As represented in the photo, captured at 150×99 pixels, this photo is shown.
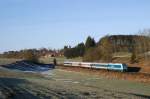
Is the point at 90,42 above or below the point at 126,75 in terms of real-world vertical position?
above

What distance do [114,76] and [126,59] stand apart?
4100 centimetres

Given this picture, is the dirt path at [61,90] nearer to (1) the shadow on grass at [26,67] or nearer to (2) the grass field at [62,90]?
(2) the grass field at [62,90]

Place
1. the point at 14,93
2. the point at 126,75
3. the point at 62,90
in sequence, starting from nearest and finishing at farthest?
the point at 14,93, the point at 62,90, the point at 126,75

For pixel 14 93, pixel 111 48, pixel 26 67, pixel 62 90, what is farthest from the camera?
pixel 111 48

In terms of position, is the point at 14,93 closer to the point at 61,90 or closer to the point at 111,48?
the point at 61,90

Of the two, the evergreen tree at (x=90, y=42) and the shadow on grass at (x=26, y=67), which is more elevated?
the evergreen tree at (x=90, y=42)

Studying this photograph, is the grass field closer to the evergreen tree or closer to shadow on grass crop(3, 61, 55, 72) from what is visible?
shadow on grass crop(3, 61, 55, 72)

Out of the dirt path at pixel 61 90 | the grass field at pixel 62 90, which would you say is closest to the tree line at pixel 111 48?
the grass field at pixel 62 90

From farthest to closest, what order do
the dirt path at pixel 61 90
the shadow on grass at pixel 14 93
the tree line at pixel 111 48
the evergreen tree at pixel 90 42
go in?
1. the evergreen tree at pixel 90 42
2. the tree line at pixel 111 48
3. the dirt path at pixel 61 90
4. the shadow on grass at pixel 14 93

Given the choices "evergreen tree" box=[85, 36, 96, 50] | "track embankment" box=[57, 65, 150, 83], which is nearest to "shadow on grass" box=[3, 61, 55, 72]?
"track embankment" box=[57, 65, 150, 83]

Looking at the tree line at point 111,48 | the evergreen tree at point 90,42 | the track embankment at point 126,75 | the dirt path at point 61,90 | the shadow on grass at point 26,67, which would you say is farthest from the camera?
the evergreen tree at point 90,42

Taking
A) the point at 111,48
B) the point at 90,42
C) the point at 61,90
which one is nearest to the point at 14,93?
the point at 61,90

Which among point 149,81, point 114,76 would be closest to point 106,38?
point 114,76

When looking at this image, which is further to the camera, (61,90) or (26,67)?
(26,67)
